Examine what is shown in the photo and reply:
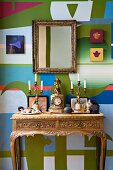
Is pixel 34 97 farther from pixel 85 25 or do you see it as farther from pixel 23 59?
pixel 85 25

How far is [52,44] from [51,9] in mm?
438

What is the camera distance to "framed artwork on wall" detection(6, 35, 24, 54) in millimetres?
3725

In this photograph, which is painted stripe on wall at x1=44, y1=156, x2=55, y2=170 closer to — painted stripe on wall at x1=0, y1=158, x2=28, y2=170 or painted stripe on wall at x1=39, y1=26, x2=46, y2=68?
painted stripe on wall at x1=0, y1=158, x2=28, y2=170

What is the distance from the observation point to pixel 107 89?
373cm

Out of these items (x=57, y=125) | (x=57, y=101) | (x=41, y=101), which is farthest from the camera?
(x=41, y=101)

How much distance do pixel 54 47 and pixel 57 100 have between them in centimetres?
67

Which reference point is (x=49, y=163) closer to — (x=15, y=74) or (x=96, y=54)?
(x=15, y=74)

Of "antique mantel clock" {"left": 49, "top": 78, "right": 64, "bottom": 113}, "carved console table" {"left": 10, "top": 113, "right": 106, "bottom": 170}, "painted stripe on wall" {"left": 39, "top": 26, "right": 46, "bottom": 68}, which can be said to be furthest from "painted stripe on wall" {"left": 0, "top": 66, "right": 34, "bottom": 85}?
"carved console table" {"left": 10, "top": 113, "right": 106, "bottom": 170}

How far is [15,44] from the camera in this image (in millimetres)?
3729

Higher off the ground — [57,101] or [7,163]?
[57,101]

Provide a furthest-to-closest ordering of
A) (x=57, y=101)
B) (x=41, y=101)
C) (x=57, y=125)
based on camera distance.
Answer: (x=41, y=101) < (x=57, y=101) < (x=57, y=125)

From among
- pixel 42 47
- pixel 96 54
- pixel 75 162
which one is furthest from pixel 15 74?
pixel 75 162

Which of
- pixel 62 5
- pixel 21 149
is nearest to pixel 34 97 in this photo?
pixel 21 149

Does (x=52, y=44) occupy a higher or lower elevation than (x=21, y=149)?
higher
